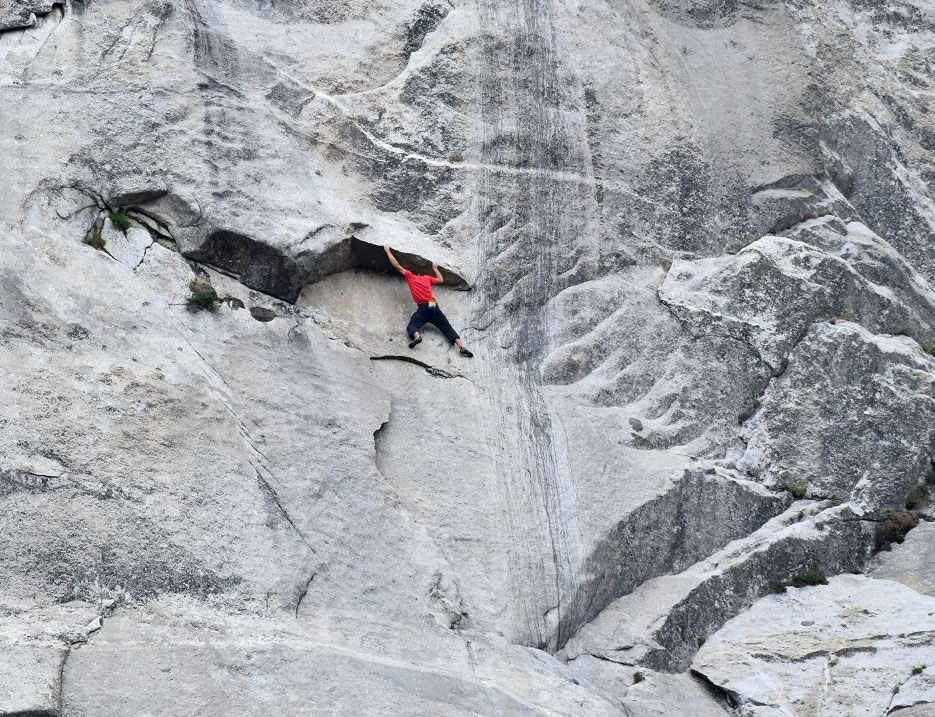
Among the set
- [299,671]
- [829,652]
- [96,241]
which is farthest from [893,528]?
[96,241]

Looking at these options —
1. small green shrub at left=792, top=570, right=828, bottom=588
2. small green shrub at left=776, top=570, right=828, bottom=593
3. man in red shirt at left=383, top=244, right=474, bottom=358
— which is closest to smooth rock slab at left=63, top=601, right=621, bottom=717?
small green shrub at left=776, top=570, right=828, bottom=593

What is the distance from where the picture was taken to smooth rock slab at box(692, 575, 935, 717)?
1523cm

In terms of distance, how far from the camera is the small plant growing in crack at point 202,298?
16500mm

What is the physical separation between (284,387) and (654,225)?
280 inches

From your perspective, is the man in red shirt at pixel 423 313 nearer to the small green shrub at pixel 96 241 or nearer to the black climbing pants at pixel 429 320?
the black climbing pants at pixel 429 320

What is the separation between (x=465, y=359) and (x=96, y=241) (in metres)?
5.51

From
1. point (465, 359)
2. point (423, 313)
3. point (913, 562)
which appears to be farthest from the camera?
point (465, 359)

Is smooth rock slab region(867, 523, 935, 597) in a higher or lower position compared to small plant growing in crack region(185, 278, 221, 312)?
lower

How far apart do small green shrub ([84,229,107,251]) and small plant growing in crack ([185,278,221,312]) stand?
1.28m

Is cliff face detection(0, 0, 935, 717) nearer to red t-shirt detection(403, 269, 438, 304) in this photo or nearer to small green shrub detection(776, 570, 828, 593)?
small green shrub detection(776, 570, 828, 593)

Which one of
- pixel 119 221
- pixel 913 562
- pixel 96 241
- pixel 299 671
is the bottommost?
pixel 299 671

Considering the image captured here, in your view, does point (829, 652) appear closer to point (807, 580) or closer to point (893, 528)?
point (807, 580)

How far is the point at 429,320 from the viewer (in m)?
18.1

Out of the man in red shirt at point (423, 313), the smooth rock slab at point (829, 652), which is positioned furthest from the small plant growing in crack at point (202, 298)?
the smooth rock slab at point (829, 652)
